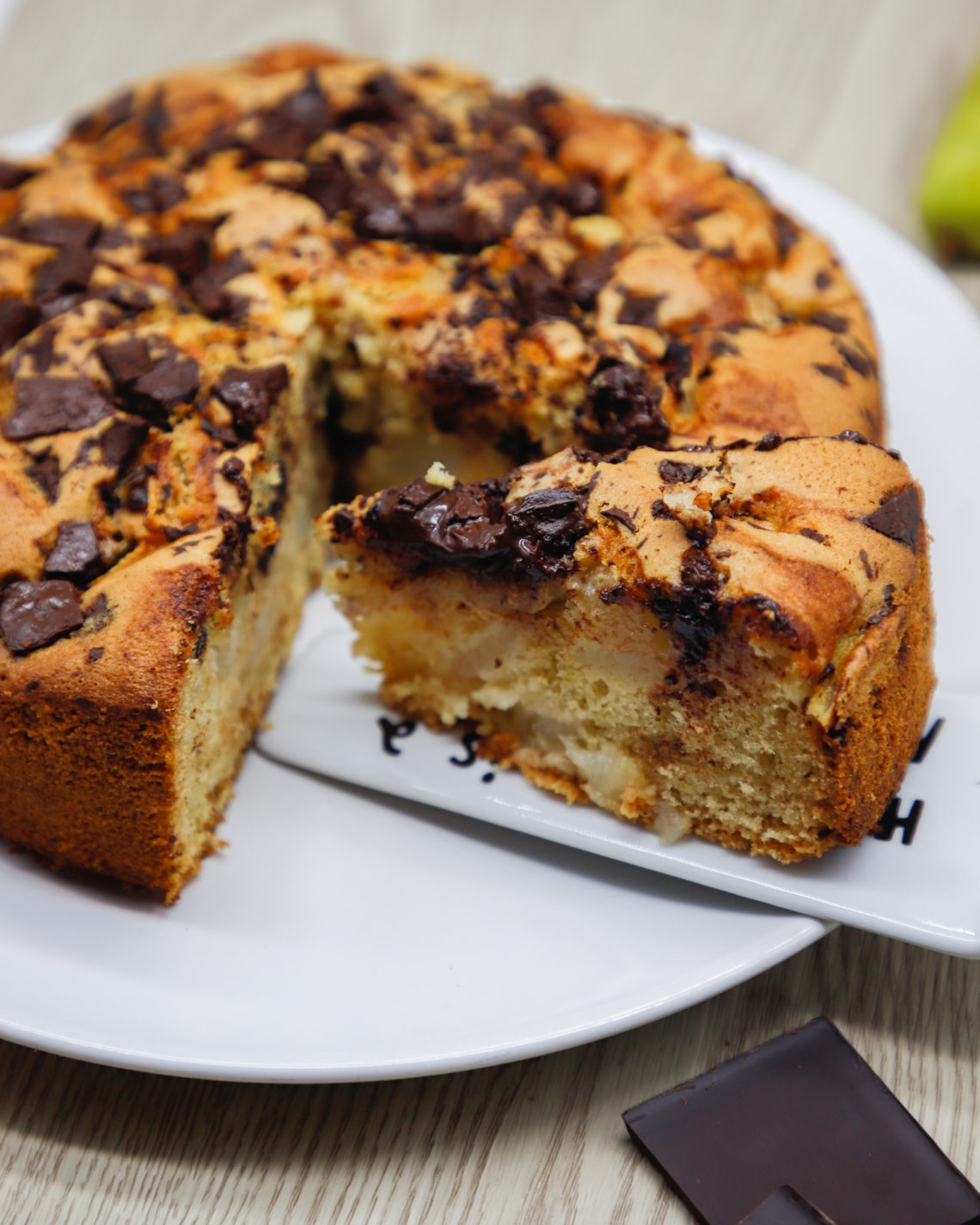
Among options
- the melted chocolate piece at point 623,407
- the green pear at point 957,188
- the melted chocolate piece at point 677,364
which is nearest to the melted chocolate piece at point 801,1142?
the melted chocolate piece at point 623,407

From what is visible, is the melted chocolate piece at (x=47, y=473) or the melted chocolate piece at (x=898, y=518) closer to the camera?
the melted chocolate piece at (x=898, y=518)

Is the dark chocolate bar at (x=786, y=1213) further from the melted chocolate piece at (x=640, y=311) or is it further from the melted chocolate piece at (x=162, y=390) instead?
the melted chocolate piece at (x=162, y=390)

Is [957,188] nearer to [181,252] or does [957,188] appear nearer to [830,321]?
[830,321]

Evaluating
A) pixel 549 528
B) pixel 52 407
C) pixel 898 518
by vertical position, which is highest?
pixel 898 518

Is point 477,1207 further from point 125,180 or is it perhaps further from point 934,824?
point 125,180

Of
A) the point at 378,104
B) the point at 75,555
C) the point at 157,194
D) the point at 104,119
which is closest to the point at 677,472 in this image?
the point at 75,555

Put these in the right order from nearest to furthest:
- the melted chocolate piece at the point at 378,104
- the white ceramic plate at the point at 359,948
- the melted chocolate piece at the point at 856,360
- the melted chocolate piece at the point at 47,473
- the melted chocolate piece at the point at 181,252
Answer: the white ceramic plate at the point at 359,948, the melted chocolate piece at the point at 47,473, the melted chocolate piece at the point at 856,360, the melted chocolate piece at the point at 181,252, the melted chocolate piece at the point at 378,104
